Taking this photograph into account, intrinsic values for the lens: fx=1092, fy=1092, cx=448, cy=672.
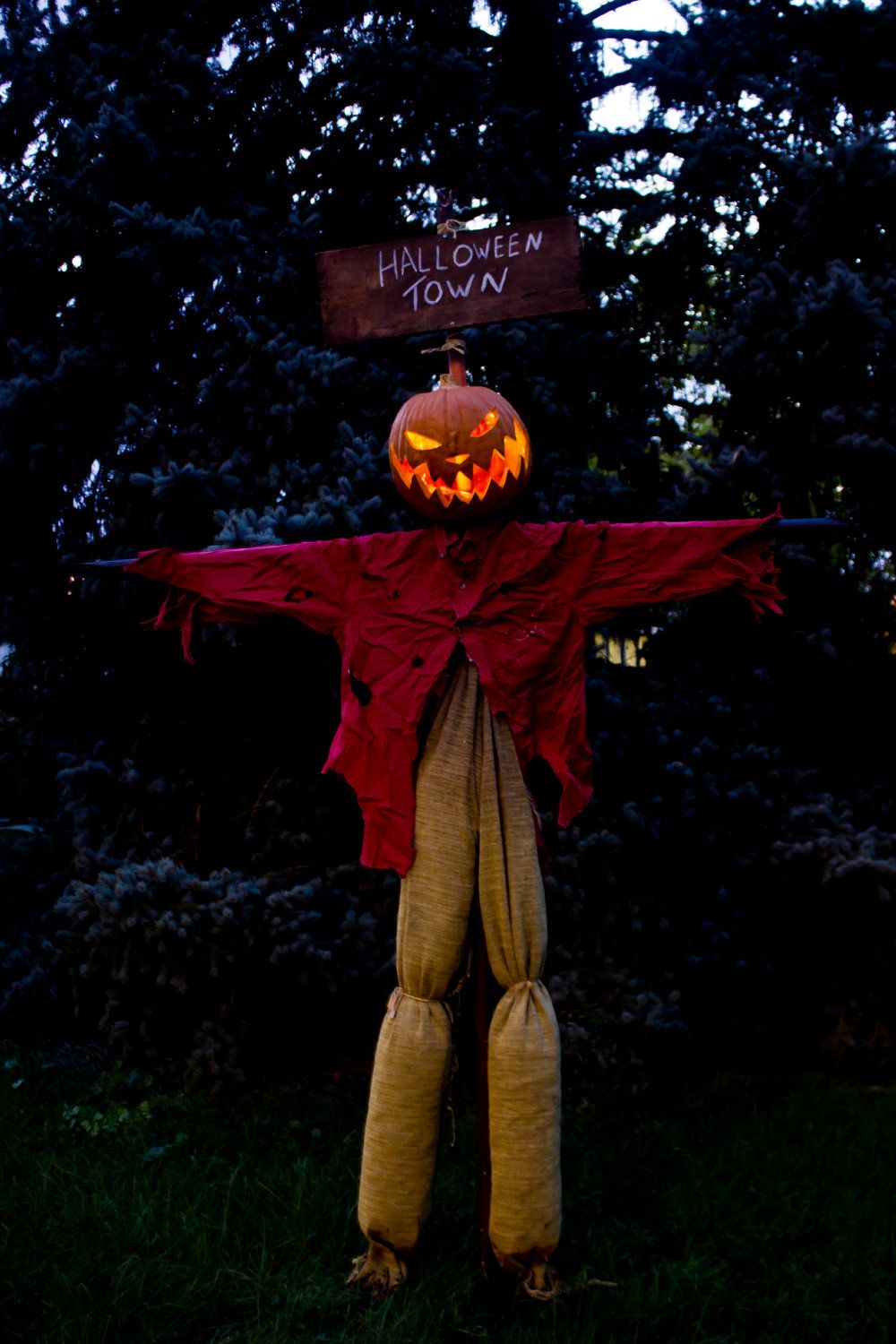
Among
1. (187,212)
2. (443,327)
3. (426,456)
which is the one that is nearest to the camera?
(426,456)

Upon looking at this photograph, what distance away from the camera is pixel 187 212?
425 cm

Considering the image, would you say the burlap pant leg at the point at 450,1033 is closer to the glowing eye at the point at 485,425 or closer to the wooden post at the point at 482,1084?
the wooden post at the point at 482,1084

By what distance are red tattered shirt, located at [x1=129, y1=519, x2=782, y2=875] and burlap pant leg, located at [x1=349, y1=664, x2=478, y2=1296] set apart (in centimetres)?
7

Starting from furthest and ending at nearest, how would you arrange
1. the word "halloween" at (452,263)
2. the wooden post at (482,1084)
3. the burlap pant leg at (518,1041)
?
the word "halloween" at (452,263), the wooden post at (482,1084), the burlap pant leg at (518,1041)

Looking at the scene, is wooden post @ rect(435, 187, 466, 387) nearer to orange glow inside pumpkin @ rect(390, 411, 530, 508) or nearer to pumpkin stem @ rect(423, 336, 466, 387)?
pumpkin stem @ rect(423, 336, 466, 387)

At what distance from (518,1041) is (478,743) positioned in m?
0.74

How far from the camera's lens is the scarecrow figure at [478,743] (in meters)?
2.70

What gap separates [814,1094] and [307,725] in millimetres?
2371

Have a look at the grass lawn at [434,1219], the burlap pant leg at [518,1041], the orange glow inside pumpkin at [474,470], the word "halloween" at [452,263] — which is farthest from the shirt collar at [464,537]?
the grass lawn at [434,1219]

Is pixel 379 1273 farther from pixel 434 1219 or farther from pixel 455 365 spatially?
pixel 455 365

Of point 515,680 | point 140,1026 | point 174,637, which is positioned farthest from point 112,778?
point 515,680

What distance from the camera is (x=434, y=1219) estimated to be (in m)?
3.19

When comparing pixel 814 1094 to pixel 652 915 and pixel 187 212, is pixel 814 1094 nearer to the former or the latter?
pixel 652 915

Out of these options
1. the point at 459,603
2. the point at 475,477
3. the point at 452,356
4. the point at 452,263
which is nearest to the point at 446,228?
the point at 452,263
